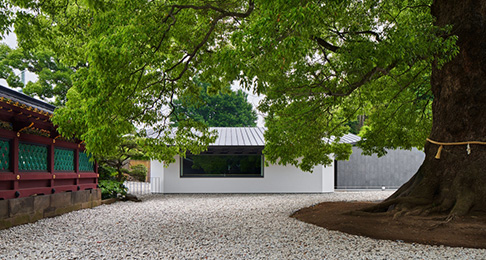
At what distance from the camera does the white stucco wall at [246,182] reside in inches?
569

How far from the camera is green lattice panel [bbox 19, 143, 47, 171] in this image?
24.0 ft

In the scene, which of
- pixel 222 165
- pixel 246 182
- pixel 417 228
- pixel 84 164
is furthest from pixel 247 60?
pixel 246 182

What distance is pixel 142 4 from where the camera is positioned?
540 centimetres

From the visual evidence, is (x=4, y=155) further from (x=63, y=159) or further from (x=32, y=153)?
(x=63, y=159)

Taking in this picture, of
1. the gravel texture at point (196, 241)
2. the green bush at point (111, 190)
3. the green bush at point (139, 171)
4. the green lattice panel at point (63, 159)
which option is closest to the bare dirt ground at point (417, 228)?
the gravel texture at point (196, 241)

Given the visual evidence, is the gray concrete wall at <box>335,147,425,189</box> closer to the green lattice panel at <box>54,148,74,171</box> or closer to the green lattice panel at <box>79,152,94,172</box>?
the green lattice panel at <box>79,152,94,172</box>

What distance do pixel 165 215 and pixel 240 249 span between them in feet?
12.9

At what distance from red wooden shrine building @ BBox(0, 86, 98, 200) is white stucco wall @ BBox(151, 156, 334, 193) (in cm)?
495

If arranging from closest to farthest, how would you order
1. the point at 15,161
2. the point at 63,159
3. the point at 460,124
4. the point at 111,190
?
the point at 460,124, the point at 15,161, the point at 63,159, the point at 111,190

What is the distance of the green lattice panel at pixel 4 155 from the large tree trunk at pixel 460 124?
7.01 metres

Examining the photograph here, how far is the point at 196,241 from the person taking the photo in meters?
5.40

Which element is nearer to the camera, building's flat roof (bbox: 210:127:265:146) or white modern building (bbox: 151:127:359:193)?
building's flat roof (bbox: 210:127:265:146)

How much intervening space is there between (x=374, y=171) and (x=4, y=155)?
14320 mm

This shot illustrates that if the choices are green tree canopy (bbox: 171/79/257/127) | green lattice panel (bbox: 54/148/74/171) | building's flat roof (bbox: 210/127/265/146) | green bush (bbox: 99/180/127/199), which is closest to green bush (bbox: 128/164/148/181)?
building's flat roof (bbox: 210/127/265/146)
